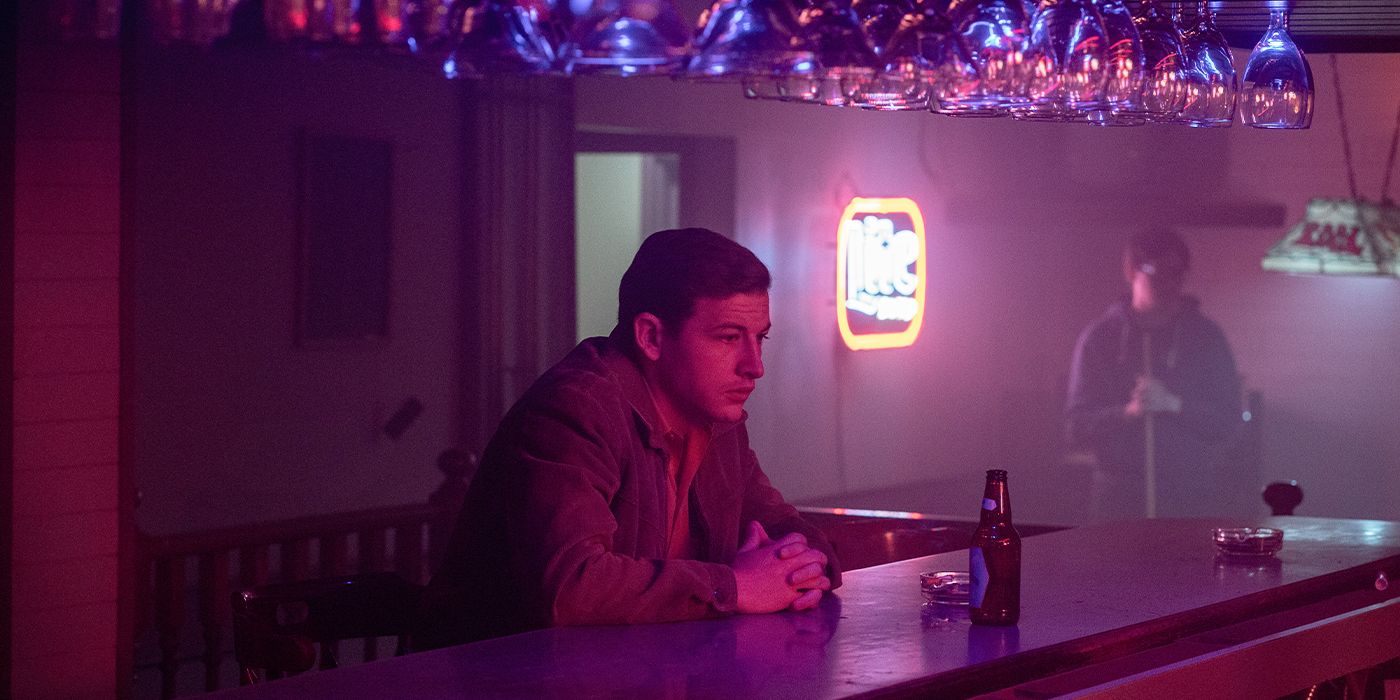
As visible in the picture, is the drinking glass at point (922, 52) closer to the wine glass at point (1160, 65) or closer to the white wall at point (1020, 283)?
the wine glass at point (1160, 65)

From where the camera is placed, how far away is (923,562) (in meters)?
3.67

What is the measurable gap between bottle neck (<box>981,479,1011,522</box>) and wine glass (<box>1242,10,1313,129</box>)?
1.19 metres

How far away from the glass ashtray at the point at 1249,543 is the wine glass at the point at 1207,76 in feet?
3.24

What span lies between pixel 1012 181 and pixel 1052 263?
71cm

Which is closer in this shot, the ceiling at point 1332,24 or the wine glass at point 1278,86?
the wine glass at point 1278,86

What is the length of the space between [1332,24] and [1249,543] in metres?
1.49

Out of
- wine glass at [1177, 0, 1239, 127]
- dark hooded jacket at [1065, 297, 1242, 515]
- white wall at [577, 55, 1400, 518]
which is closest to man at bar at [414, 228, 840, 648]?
wine glass at [1177, 0, 1239, 127]

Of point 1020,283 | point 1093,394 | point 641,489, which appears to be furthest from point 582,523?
point 1020,283

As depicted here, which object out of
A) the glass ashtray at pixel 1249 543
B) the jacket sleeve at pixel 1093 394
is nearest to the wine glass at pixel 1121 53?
the glass ashtray at pixel 1249 543

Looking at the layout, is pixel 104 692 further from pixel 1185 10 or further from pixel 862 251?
pixel 862 251

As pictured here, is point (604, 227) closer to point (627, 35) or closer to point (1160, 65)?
point (1160, 65)

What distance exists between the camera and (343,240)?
837 centimetres

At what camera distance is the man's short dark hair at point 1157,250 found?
1077 centimetres

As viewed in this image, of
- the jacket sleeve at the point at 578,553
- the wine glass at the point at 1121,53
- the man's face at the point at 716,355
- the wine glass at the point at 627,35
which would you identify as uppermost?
the wine glass at the point at 1121,53
